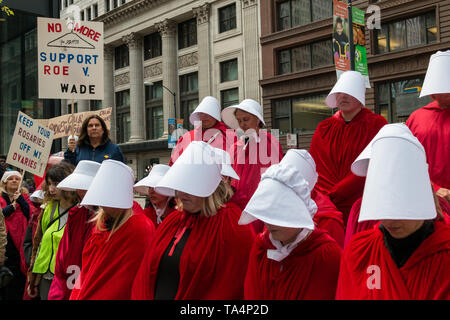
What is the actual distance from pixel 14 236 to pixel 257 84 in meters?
26.4

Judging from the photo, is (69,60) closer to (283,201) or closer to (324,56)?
(283,201)

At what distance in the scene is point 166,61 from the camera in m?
39.5

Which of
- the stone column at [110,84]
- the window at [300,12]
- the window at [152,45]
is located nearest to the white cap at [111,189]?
the window at [300,12]

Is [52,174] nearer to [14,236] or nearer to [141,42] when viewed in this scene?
[14,236]

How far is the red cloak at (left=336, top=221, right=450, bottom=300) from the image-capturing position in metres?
2.16

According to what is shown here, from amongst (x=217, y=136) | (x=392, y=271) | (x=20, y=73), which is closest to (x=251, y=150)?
(x=217, y=136)

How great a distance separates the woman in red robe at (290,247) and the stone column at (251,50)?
2898 centimetres

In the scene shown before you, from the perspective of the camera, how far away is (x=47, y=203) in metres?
5.12

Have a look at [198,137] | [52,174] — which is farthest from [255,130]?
[52,174]

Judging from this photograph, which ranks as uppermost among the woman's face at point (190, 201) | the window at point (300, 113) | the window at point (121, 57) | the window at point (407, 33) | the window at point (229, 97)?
the window at point (121, 57)

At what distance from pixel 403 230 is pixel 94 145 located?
4756 millimetres

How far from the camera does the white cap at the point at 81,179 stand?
4461 millimetres

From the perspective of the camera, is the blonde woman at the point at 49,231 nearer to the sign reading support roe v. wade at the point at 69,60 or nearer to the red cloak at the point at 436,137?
the sign reading support roe v. wade at the point at 69,60

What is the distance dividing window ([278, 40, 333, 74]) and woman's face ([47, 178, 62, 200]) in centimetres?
2437
